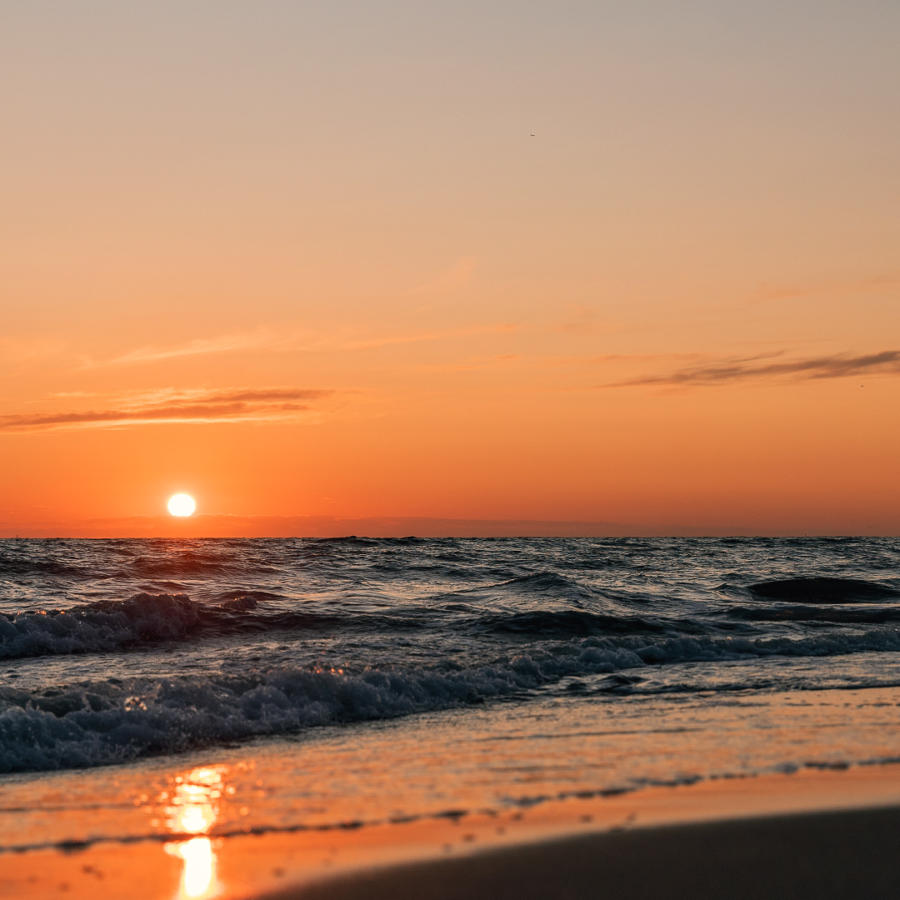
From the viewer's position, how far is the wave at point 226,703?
8.91 meters

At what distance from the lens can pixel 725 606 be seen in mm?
23297

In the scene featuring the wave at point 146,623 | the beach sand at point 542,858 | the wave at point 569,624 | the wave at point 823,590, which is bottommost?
the wave at point 823,590

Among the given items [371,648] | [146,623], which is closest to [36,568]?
[146,623]

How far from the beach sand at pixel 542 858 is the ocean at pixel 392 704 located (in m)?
0.34

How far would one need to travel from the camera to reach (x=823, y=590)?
2811 cm

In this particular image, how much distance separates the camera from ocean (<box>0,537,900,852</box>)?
6797 mm

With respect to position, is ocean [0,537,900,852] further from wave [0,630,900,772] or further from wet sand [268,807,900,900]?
wet sand [268,807,900,900]

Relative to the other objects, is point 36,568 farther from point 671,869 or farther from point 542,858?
point 671,869

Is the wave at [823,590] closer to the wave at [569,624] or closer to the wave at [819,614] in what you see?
the wave at [819,614]

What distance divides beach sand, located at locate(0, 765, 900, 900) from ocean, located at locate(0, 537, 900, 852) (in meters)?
0.34

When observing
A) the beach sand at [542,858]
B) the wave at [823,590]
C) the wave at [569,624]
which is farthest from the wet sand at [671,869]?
the wave at [823,590]

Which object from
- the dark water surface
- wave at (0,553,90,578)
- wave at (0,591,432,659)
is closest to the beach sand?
the dark water surface

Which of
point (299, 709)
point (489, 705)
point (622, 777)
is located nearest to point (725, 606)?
point (489, 705)

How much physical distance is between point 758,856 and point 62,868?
3.76 metres
